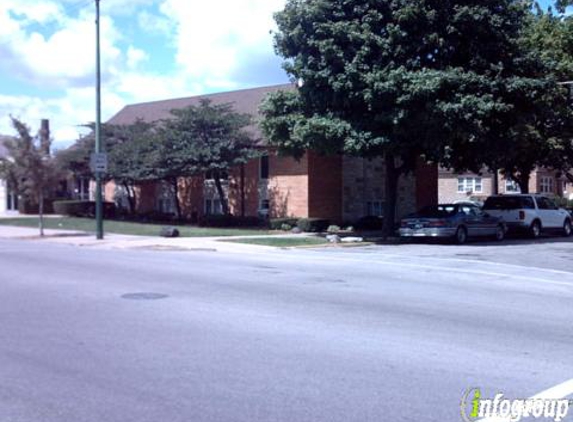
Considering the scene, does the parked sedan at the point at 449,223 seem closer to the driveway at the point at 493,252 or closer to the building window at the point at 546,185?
the driveway at the point at 493,252

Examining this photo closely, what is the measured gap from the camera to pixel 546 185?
216 feet

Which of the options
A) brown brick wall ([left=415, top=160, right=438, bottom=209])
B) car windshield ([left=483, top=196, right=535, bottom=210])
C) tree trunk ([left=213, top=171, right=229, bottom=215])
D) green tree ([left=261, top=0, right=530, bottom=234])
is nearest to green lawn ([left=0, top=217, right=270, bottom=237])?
tree trunk ([left=213, top=171, right=229, bottom=215])

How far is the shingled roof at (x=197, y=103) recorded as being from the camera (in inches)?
1569

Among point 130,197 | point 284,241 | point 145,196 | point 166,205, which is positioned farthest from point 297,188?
point 130,197

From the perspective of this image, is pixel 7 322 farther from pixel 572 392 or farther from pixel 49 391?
pixel 572 392

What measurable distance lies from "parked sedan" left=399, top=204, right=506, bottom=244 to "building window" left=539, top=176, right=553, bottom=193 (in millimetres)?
40354

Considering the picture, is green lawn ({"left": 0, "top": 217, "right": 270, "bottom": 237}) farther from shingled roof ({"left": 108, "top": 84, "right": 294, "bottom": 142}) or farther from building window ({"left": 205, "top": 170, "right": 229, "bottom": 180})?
shingled roof ({"left": 108, "top": 84, "right": 294, "bottom": 142})

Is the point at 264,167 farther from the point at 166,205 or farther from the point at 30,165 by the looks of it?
the point at 30,165

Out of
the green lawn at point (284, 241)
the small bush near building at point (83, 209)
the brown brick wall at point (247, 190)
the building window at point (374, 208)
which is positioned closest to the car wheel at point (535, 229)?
the green lawn at point (284, 241)

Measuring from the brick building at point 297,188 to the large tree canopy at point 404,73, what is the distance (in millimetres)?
6198

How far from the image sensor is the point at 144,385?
667 cm

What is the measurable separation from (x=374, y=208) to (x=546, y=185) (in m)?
34.0

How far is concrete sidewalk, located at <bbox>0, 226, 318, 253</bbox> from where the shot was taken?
23752 millimetres

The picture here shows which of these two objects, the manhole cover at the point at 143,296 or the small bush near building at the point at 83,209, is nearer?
the manhole cover at the point at 143,296
